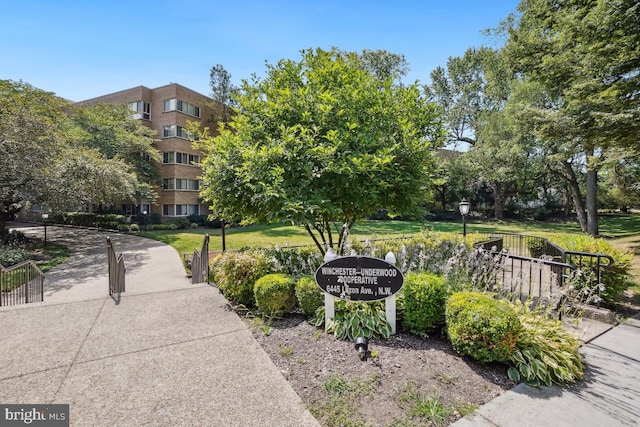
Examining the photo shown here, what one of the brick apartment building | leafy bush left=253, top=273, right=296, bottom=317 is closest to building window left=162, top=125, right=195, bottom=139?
the brick apartment building

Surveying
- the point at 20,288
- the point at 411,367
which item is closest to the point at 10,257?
the point at 20,288

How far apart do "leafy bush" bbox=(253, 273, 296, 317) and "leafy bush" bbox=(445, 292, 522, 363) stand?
2.60 meters

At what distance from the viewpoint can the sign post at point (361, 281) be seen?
4.34m

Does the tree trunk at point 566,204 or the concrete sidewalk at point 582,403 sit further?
the tree trunk at point 566,204

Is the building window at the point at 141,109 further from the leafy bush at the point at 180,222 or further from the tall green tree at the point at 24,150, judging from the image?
the tall green tree at the point at 24,150

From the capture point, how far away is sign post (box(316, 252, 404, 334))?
4.34 meters

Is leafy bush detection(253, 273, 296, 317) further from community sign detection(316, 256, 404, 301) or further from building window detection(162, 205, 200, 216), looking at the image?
building window detection(162, 205, 200, 216)

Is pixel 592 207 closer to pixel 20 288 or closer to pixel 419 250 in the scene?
pixel 419 250

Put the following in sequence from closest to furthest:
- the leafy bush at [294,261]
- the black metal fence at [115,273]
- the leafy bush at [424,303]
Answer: the leafy bush at [424,303] → the leafy bush at [294,261] → the black metal fence at [115,273]

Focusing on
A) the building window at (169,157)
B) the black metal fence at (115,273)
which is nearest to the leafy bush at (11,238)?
the building window at (169,157)

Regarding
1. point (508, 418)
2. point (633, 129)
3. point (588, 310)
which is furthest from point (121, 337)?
point (633, 129)

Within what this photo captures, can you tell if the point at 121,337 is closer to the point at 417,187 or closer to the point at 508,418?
the point at 508,418

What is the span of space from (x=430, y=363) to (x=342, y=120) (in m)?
4.34

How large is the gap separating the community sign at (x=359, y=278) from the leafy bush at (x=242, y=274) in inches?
60.3
